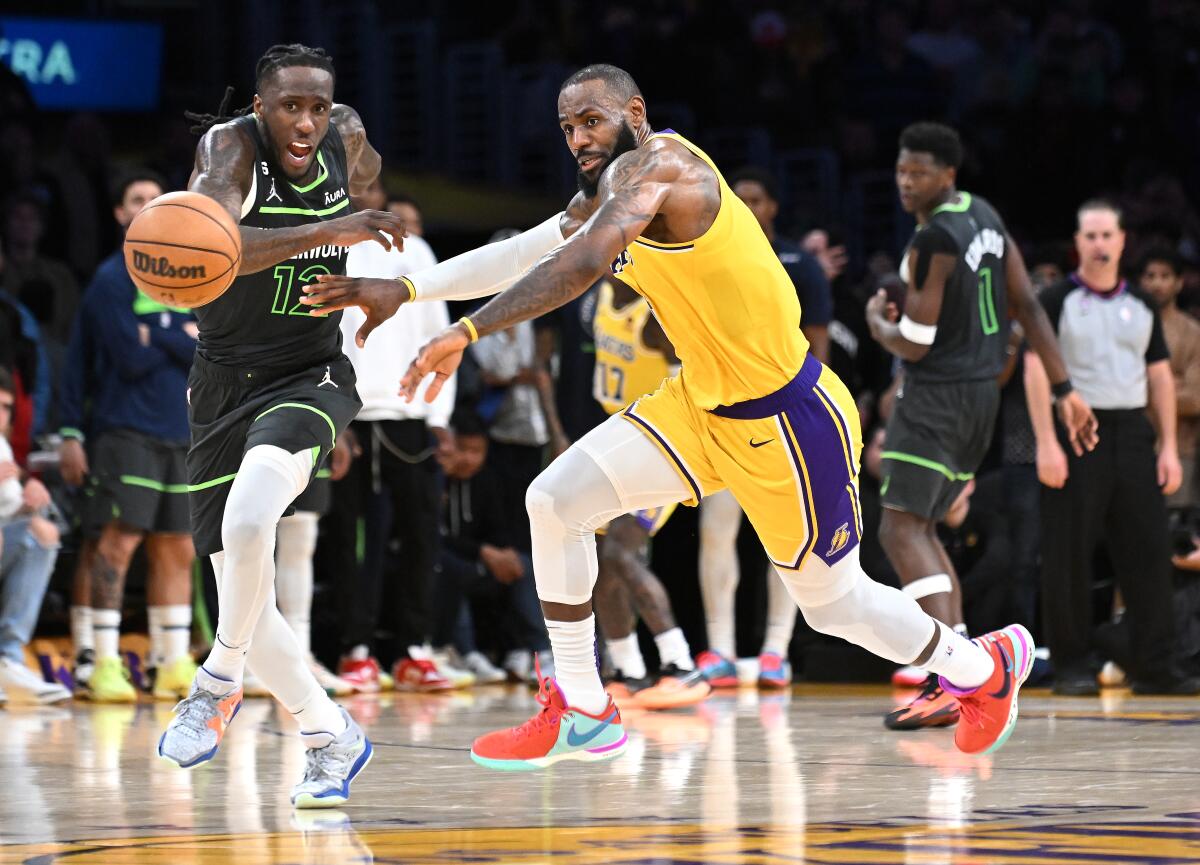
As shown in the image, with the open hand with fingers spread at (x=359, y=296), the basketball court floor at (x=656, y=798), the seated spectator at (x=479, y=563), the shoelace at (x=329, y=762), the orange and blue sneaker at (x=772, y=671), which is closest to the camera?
the basketball court floor at (x=656, y=798)

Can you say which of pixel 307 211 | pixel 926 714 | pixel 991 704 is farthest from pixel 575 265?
pixel 926 714

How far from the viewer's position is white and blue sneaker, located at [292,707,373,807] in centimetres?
Result: 537

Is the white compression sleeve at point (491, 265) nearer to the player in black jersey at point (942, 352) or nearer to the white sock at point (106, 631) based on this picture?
the player in black jersey at point (942, 352)

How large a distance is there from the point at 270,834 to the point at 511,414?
6512mm

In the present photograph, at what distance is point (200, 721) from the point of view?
5453 millimetres

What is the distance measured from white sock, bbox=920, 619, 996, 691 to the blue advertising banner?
11.4 meters

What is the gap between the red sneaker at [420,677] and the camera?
1027 centimetres

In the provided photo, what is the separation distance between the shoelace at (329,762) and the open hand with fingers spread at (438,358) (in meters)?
1.21

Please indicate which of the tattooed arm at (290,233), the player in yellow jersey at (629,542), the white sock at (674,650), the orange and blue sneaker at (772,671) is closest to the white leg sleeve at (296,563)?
the player in yellow jersey at (629,542)

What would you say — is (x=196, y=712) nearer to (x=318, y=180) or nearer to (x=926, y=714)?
(x=318, y=180)

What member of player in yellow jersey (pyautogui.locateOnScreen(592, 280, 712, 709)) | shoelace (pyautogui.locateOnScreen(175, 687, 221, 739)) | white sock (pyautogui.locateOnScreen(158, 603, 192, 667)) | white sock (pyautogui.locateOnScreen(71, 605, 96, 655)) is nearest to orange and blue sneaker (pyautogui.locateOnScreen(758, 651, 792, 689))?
player in yellow jersey (pyautogui.locateOnScreen(592, 280, 712, 709))

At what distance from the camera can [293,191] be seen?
19.1 feet

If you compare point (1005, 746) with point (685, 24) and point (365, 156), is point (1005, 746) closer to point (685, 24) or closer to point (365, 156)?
point (365, 156)

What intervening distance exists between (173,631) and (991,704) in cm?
487
